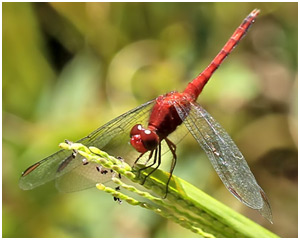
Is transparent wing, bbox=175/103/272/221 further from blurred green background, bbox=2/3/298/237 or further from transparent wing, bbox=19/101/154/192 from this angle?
blurred green background, bbox=2/3/298/237

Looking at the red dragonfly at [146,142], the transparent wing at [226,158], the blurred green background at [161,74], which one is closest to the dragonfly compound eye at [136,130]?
the red dragonfly at [146,142]

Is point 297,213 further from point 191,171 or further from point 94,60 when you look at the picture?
point 94,60

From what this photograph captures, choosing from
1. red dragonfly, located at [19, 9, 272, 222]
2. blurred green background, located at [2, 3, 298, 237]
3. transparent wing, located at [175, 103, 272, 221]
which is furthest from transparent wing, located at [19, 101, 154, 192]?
blurred green background, located at [2, 3, 298, 237]

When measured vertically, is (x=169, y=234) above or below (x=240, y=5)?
below

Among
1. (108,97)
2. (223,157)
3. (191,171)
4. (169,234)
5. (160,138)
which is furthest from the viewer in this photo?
(108,97)

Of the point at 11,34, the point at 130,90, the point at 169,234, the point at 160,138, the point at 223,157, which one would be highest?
the point at 11,34

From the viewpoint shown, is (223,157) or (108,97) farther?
(108,97)

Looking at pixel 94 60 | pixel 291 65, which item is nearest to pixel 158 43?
pixel 94 60

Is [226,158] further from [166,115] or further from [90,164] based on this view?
[90,164]
